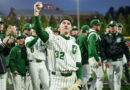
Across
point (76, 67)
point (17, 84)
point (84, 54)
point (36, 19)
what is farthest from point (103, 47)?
point (36, 19)

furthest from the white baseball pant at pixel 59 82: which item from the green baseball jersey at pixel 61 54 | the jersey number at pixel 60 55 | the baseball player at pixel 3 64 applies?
the baseball player at pixel 3 64

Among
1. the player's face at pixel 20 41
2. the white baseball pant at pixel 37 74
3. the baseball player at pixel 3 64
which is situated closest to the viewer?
the baseball player at pixel 3 64

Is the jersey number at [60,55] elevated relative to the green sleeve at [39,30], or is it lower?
lower

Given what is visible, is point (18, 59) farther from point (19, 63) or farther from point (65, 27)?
point (65, 27)

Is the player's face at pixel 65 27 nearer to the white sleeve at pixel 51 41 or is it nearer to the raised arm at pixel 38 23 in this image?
the white sleeve at pixel 51 41

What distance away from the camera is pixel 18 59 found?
7.89 metres

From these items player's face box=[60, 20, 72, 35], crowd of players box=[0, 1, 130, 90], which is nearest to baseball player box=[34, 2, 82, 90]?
player's face box=[60, 20, 72, 35]

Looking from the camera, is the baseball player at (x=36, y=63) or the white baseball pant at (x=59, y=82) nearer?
the white baseball pant at (x=59, y=82)

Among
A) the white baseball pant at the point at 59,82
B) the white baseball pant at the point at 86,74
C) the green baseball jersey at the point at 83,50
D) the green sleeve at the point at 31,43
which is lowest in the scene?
the white baseball pant at the point at 86,74

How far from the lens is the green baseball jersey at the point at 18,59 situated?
777cm

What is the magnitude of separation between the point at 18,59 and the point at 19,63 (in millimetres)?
120

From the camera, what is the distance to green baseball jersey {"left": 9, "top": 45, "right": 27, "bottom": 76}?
7767 millimetres

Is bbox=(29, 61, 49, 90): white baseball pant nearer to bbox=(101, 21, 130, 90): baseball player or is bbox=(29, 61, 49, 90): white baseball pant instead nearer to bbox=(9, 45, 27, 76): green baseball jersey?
bbox=(9, 45, 27, 76): green baseball jersey

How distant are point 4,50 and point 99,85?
3.36 m
